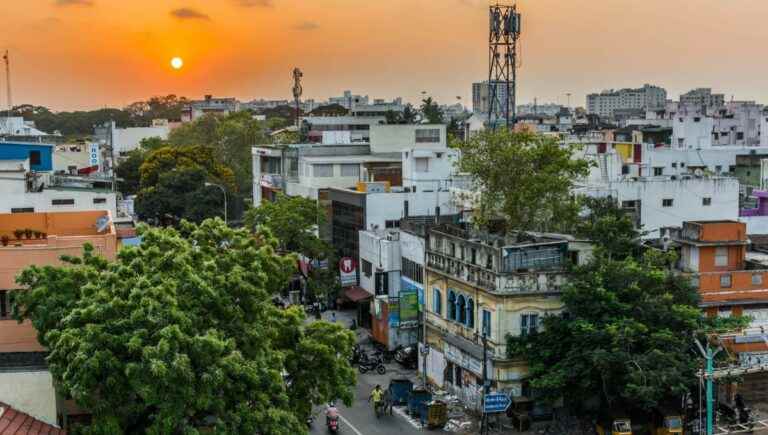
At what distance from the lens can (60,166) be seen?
86.4 m

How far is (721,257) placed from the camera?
117 feet

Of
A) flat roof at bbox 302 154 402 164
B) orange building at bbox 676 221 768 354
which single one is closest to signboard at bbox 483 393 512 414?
orange building at bbox 676 221 768 354

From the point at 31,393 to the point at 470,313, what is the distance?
16.9m

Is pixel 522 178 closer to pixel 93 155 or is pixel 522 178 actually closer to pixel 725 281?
pixel 725 281

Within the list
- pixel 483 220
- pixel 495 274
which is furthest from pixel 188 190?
pixel 495 274

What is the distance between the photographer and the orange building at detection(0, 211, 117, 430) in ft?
74.8

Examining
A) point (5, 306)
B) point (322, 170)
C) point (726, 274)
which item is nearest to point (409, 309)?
point (726, 274)

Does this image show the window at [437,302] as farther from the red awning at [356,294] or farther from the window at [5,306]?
the window at [5,306]

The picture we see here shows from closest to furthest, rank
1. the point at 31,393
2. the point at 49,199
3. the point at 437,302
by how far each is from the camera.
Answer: the point at 31,393 → the point at 437,302 → the point at 49,199

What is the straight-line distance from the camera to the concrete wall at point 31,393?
74.3 ft

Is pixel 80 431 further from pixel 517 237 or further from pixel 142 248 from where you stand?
pixel 517 237

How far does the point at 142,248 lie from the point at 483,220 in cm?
1990

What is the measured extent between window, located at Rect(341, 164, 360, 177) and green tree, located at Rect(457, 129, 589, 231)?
940 inches

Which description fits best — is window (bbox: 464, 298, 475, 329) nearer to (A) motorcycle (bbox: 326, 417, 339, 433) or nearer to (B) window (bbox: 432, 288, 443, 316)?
(B) window (bbox: 432, 288, 443, 316)
